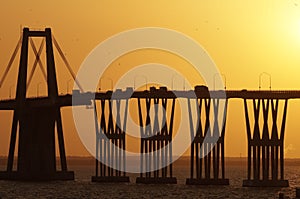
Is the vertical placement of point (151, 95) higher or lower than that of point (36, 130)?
higher

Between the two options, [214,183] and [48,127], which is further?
[48,127]

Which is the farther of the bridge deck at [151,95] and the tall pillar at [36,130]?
the tall pillar at [36,130]

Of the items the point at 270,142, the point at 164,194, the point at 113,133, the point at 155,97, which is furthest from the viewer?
the point at 113,133

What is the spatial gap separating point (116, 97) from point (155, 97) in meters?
9.54

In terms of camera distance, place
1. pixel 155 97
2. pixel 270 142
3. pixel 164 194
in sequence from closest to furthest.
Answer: pixel 164 194 < pixel 270 142 < pixel 155 97

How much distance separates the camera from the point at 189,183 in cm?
17450

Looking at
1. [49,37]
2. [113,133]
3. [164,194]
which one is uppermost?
[49,37]

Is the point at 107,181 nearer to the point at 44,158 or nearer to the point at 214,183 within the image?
the point at 44,158

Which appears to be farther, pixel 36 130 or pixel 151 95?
pixel 36 130

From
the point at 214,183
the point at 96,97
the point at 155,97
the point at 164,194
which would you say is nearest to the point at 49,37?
the point at 96,97

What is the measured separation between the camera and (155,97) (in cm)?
16600

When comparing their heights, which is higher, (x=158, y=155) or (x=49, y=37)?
(x=49, y=37)

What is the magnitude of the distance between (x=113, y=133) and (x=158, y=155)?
30.4ft

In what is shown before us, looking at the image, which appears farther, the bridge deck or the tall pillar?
the tall pillar
